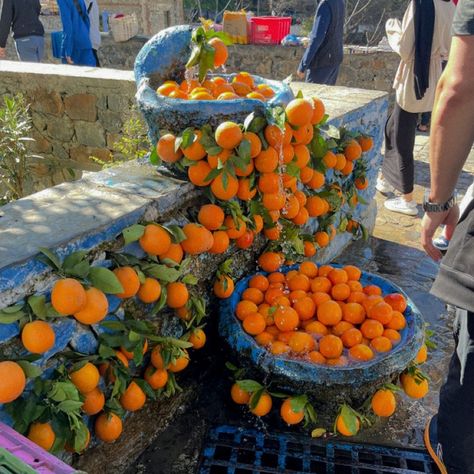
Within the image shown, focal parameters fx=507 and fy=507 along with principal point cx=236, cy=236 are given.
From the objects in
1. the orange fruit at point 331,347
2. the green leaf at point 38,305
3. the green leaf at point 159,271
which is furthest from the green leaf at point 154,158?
the orange fruit at point 331,347

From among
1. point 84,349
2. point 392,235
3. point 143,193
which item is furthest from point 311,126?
point 392,235

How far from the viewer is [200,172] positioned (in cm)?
206

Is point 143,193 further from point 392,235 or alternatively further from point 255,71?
point 255,71

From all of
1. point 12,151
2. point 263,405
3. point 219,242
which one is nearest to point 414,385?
point 263,405

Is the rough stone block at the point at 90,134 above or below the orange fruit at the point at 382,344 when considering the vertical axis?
above

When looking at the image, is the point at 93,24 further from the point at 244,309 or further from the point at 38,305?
the point at 38,305

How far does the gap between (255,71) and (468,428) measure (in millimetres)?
9850

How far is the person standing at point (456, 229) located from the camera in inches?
60.8

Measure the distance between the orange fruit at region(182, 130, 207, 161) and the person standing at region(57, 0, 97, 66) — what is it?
466 centimetres

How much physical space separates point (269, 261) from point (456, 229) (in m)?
1.04

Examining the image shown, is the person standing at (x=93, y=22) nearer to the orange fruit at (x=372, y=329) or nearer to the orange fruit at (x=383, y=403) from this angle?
the orange fruit at (x=372, y=329)

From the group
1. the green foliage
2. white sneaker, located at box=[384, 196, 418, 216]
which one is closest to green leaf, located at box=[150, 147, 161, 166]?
the green foliage

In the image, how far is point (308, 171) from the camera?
2.53 metres

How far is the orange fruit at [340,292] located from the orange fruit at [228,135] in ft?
2.84
